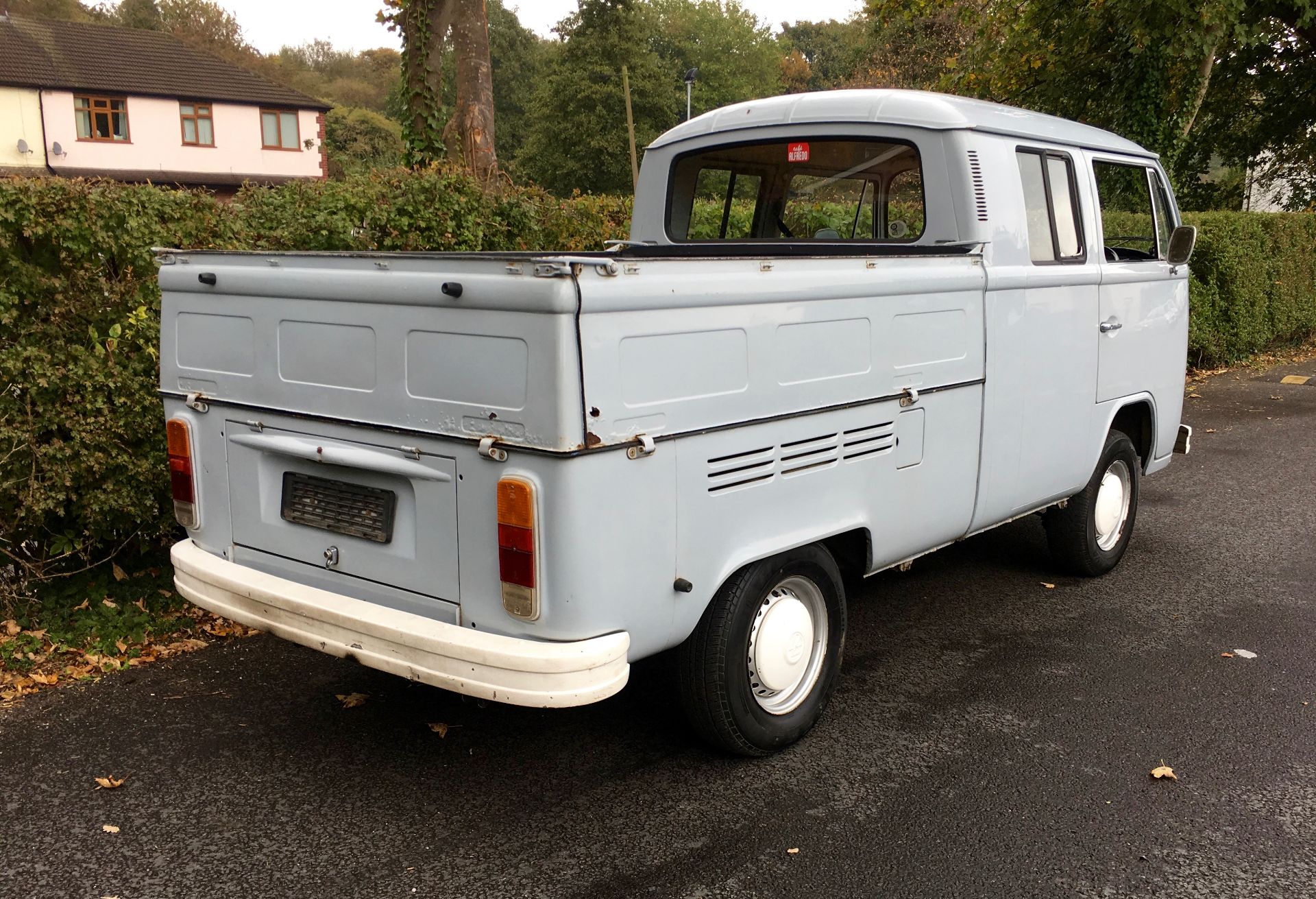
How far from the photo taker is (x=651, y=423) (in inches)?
122

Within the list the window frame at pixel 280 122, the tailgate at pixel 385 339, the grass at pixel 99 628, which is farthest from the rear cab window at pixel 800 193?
the window frame at pixel 280 122

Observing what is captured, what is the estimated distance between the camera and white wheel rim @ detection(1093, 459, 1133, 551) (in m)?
5.79

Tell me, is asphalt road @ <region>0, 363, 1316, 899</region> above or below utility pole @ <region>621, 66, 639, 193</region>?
below

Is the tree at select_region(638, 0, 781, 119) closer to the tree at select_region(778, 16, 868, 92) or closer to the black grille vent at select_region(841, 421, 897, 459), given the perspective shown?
Result: the tree at select_region(778, 16, 868, 92)

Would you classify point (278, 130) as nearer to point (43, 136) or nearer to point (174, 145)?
point (174, 145)

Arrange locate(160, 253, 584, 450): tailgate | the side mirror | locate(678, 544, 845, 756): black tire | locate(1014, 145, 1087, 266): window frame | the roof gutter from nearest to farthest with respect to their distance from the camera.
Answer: locate(160, 253, 584, 450): tailgate
locate(678, 544, 845, 756): black tire
locate(1014, 145, 1087, 266): window frame
the side mirror
the roof gutter

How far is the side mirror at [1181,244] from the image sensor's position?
575 centimetres

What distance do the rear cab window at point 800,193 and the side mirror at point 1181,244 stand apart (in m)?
1.74

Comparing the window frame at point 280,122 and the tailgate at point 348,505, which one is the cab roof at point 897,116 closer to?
the tailgate at point 348,505

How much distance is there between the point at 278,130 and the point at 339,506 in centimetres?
4499

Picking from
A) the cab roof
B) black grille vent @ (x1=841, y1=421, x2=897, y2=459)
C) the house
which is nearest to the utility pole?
the cab roof

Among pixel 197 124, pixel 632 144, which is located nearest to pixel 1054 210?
pixel 632 144

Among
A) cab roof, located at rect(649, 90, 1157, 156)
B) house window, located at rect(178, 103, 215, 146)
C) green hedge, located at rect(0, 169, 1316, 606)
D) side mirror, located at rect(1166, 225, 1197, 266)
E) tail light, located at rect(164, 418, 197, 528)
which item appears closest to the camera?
tail light, located at rect(164, 418, 197, 528)

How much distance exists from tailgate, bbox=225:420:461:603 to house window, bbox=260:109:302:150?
44.4m
